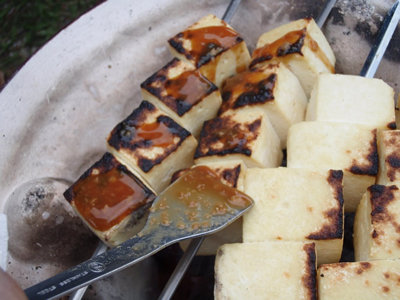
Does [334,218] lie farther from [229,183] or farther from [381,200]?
[229,183]

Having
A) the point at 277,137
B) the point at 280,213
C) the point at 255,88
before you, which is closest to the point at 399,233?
the point at 280,213

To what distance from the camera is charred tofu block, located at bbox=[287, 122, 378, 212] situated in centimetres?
218

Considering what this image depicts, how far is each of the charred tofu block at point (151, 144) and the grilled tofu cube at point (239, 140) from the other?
0.34 feet

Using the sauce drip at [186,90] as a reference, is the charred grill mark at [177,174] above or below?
below

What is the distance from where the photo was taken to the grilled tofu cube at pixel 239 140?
2.23 meters

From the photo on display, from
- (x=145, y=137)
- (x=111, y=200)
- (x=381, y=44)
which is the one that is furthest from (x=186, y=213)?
(x=381, y=44)

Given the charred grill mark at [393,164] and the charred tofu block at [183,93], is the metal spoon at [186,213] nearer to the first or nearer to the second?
the charred tofu block at [183,93]

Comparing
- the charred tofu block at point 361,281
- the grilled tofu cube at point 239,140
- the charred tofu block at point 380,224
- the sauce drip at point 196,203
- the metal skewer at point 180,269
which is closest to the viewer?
the charred tofu block at point 361,281

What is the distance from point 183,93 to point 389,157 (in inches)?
39.7

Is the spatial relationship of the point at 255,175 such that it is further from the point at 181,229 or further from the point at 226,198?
the point at 181,229

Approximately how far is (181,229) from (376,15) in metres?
1.75

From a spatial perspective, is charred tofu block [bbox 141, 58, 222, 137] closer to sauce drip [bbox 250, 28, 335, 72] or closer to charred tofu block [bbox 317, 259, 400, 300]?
sauce drip [bbox 250, 28, 335, 72]

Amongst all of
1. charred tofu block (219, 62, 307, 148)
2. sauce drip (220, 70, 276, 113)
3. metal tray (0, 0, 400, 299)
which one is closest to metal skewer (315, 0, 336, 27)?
metal tray (0, 0, 400, 299)

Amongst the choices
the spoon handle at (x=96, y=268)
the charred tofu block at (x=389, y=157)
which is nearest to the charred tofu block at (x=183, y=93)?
the spoon handle at (x=96, y=268)
